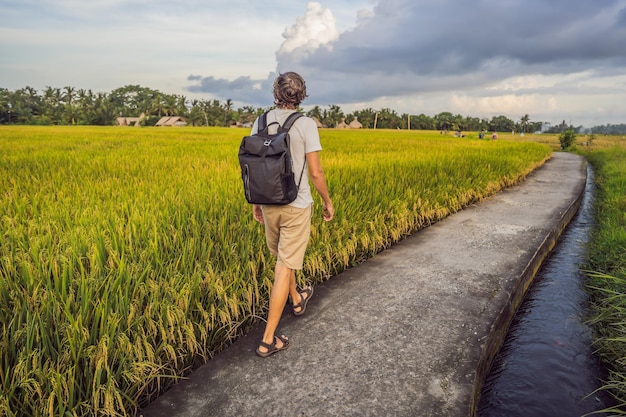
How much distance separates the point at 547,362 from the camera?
244 centimetres

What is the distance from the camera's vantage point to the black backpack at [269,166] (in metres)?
1.84

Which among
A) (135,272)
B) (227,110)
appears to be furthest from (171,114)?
(135,272)

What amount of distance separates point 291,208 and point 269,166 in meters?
0.27

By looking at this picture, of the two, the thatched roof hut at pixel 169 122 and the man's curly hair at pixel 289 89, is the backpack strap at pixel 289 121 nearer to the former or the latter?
the man's curly hair at pixel 289 89

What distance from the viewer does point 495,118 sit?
3012 inches

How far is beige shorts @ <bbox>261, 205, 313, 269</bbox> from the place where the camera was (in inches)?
80.3

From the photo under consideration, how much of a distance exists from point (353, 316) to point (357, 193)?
2.06 metres

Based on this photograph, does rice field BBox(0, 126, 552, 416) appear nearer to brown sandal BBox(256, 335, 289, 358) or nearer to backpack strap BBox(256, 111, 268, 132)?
brown sandal BBox(256, 335, 289, 358)

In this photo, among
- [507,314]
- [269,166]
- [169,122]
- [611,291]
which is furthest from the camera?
[169,122]

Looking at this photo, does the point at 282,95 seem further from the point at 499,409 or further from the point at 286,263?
the point at 499,409

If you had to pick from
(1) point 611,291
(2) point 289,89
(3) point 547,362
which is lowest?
(3) point 547,362

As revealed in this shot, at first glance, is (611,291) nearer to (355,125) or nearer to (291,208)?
(291,208)

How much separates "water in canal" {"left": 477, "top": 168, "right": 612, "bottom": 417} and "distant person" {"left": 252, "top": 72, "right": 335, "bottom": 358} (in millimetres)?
1130

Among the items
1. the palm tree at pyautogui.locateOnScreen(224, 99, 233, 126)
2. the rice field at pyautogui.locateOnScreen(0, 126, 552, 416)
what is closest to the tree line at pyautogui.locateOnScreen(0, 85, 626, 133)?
the palm tree at pyautogui.locateOnScreen(224, 99, 233, 126)
